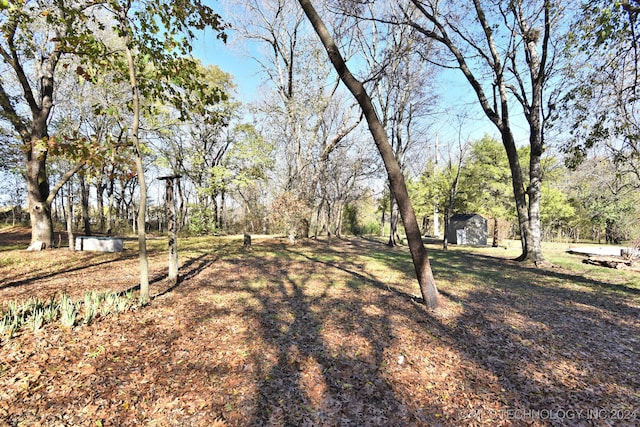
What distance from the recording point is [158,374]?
8.71ft

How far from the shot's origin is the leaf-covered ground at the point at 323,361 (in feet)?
7.51

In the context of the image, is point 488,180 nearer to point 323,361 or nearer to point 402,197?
point 402,197

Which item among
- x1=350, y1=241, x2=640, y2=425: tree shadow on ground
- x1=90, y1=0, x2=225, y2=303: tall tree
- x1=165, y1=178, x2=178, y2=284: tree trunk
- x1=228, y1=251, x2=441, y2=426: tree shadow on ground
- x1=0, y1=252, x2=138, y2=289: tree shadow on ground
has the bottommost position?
x1=350, y1=241, x2=640, y2=425: tree shadow on ground

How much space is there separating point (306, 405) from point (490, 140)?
2591 cm

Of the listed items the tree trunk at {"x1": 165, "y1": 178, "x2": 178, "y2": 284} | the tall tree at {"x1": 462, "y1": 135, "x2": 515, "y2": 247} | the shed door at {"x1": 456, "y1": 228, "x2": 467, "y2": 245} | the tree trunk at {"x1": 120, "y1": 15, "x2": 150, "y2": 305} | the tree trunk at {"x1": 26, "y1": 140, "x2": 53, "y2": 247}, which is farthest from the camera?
the tall tree at {"x1": 462, "y1": 135, "x2": 515, "y2": 247}

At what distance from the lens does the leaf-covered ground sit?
90.1 inches

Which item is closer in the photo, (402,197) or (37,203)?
(402,197)

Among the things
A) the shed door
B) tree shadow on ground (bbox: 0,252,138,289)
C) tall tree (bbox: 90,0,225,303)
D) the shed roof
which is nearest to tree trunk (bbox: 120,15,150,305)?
tall tree (bbox: 90,0,225,303)

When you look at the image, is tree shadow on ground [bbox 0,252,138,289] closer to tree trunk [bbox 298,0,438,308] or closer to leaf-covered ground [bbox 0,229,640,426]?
leaf-covered ground [bbox 0,229,640,426]

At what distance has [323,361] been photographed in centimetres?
305

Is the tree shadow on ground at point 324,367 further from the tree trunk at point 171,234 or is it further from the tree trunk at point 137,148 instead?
the tree trunk at point 171,234

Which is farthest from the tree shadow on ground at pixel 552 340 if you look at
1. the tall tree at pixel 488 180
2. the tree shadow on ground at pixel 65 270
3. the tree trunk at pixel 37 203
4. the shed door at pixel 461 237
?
the tall tree at pixel 488 180

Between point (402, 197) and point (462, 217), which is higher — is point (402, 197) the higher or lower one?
the higher one

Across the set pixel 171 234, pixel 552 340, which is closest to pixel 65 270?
pixel 171 234
